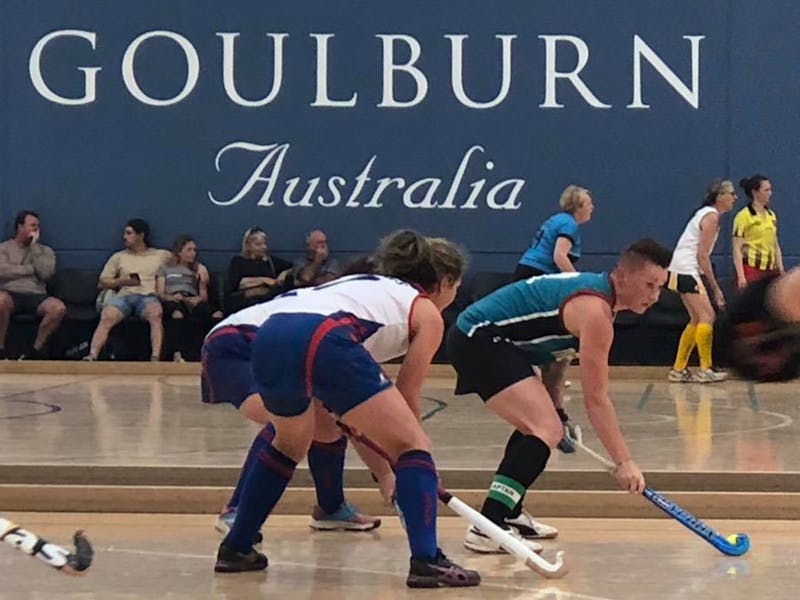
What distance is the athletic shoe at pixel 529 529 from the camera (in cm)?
556

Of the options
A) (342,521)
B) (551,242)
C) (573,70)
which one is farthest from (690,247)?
(342,521)

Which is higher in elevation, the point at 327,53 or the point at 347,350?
the point at 327,53

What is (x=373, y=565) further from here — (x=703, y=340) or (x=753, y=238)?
(x=753, y=238)

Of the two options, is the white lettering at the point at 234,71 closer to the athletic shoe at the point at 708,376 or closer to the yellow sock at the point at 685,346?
the yellow sock at the point at 685,346

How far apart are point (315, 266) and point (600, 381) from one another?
7.23 metres

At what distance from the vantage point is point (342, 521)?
5715 millimetres

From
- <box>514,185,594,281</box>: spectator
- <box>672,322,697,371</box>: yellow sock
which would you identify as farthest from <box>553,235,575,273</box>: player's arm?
<box>672,322,697,371</box>: yellow sock

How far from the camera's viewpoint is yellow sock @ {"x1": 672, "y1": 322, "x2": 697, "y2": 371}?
1091 centimetres

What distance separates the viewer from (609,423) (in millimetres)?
5004

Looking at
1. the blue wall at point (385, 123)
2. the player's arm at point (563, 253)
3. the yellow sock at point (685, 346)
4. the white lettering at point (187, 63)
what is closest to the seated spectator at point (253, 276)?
the blue wall at point (385, 123)

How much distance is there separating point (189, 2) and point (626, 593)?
9.05 meters

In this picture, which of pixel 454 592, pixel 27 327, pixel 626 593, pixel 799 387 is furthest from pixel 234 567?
pixel 27 327

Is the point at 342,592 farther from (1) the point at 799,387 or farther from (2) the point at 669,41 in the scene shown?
(2) the point at 669,41

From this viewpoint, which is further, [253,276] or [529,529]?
[253,276]
